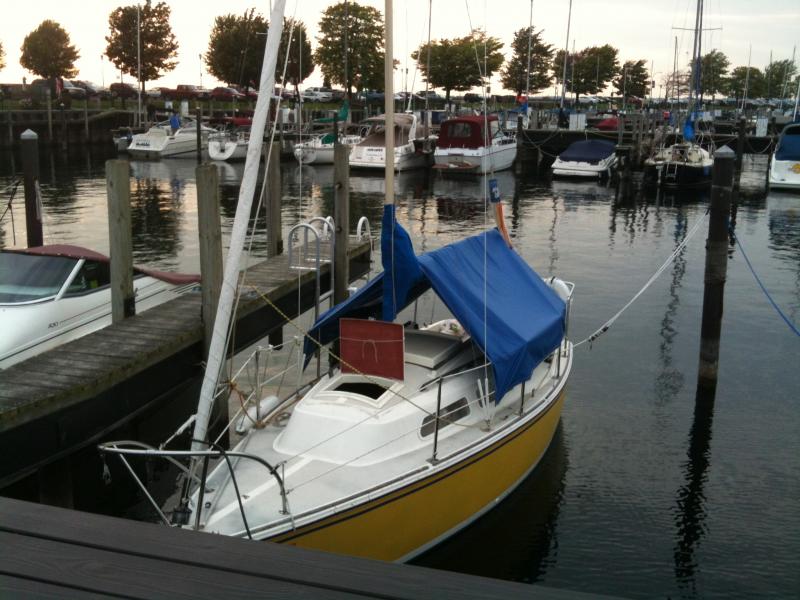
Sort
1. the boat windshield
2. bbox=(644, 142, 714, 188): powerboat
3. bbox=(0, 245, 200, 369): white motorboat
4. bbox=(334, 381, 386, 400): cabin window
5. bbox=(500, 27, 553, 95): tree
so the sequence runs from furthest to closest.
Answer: bbox=(500, 27, 553, 95): tree
bbox=(644, 142, 714, 188): powerboat
the boat windshield
bbox=(0, 245, 200, 369): white motorboat
bbox=(334, 381, 386, 400): cabin window

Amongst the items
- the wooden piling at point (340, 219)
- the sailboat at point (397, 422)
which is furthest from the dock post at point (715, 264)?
the wooden piling at point (340, 219)

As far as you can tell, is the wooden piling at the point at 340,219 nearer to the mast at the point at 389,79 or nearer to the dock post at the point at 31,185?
the mast at the point at 389,79

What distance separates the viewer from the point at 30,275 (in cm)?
1171

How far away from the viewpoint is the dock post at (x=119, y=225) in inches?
405

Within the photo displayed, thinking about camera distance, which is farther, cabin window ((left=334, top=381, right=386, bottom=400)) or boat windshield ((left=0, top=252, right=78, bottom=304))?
boat windshield ((left=0, top=252, right=78, bottom=304))

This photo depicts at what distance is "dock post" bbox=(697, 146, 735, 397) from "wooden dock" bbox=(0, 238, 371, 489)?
708 cm

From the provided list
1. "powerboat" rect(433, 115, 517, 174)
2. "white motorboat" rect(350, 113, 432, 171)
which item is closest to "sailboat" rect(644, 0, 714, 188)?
"powerboat" rect(433, 115, 517, 174)

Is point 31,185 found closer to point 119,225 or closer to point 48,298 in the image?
point 48,298

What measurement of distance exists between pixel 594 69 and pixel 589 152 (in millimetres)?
65201

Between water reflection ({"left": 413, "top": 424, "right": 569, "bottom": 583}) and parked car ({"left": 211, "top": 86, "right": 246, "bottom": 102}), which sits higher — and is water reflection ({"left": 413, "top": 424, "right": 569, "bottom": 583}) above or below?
below

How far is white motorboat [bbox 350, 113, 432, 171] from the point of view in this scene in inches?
2007

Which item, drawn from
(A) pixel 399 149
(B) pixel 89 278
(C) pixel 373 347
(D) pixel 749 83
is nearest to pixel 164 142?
(A) pixel 399 149

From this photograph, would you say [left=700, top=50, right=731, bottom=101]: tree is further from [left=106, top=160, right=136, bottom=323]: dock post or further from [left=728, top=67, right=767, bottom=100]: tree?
[left=106, top=160, right=136, bottom=323]: dock post

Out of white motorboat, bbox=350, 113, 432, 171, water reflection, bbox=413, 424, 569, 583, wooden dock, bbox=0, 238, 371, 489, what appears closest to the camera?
wooden dock, bbox=0, 238, 371, 489
